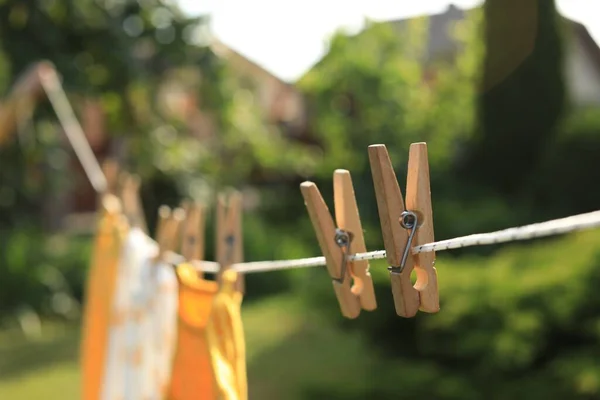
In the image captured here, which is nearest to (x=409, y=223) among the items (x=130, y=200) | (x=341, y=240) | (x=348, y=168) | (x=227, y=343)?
(x=341, y=240)

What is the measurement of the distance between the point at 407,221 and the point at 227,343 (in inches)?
14.7

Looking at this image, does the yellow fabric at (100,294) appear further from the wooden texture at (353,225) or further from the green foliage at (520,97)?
the green foliage at (520,97)

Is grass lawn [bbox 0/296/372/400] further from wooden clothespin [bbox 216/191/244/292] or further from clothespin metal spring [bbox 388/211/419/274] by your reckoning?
clothespin metal spring [bbox 388/211/419/274]

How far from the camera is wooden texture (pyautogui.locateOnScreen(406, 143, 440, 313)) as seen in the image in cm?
57

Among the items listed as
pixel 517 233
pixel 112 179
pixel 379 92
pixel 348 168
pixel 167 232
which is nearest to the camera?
pixel 517 233

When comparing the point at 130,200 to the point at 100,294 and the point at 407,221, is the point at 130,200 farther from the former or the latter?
the point at 407,221

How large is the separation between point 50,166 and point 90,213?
289 centimetres

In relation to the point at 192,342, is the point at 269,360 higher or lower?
higher

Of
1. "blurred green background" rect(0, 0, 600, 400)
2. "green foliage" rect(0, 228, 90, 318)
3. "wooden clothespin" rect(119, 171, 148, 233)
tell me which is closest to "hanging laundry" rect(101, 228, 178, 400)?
"wooden clothespin" rect(119, 171, 148, 233)

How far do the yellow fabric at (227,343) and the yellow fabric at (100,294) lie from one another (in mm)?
490

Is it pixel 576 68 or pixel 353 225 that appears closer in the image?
pixel 353 225

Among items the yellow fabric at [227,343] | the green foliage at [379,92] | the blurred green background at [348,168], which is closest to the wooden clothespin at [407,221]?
the yellow fabric at [227,343]

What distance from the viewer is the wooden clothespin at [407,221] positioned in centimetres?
58

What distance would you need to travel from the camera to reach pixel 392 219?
59 cm
